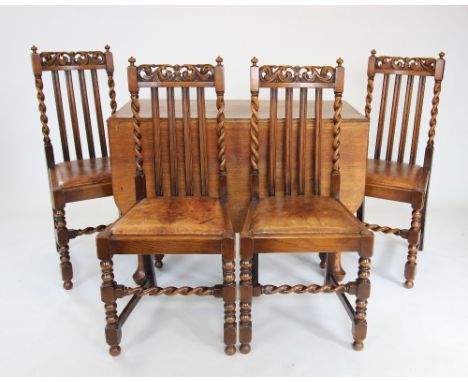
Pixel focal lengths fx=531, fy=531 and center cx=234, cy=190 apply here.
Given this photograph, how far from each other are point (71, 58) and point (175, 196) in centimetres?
112

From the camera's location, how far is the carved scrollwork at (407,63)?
3.01 metres

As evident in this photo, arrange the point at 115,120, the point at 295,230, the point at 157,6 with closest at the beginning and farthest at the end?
the point at 295,230 < the point at 115,120 < the point at 157,6

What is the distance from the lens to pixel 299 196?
261cm

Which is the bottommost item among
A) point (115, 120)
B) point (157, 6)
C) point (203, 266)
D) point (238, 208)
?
point (203, 266)

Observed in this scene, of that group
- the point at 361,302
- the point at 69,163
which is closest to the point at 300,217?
the point at 361,302

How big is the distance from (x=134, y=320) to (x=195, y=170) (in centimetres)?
81

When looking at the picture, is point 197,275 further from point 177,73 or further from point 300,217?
point 177,73

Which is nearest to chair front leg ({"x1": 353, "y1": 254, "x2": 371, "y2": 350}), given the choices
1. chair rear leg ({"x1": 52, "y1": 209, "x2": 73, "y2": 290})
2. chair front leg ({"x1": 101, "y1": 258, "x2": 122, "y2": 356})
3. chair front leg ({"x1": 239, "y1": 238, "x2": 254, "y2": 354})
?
chair front leg ({"x1": 239, "y1": 238, "x2": 254, "y2": 354})

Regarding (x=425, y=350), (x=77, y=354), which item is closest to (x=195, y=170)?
(x=77, y=354)

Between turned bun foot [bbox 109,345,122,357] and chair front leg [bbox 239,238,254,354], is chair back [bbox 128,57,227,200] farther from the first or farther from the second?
turned bun foot [bbox 109,345,122,357]

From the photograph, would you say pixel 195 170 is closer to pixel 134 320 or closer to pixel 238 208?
pixel 238 208

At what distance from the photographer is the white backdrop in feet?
7.76

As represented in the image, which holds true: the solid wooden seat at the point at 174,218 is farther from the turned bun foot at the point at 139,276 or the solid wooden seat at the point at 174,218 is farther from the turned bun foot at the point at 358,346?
the turned bun foot at the point at 358,346

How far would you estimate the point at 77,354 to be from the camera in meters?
2.32
